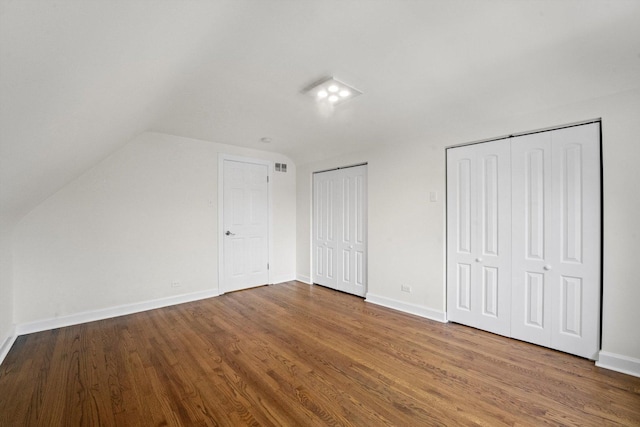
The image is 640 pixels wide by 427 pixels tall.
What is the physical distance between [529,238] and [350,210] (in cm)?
237

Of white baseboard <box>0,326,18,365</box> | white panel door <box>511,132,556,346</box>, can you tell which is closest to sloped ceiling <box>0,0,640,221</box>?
white panel door <box>511,132,556,346</box>

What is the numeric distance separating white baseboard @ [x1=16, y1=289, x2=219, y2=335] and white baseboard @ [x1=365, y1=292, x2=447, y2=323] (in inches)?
97.7

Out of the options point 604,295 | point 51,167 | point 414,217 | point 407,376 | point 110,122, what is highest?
point 110,122

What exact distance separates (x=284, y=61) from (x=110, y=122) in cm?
146

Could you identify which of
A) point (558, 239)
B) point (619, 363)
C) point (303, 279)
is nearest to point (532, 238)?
point (558, 239)

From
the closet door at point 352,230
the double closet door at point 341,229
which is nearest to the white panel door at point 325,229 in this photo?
the double closet door at point 341,229

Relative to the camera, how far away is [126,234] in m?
3.49

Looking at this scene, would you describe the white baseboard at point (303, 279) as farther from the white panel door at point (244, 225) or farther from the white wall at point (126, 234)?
the white wall at point (126, 234)

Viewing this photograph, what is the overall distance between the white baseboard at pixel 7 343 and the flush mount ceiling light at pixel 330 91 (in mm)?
3591

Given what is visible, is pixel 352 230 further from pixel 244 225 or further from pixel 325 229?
pixel 244 225

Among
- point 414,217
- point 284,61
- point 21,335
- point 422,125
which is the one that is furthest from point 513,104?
point 21,335

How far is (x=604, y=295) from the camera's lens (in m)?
2.28

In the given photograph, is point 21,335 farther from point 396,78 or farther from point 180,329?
point 396,78

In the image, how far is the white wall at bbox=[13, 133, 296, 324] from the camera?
300 cm
